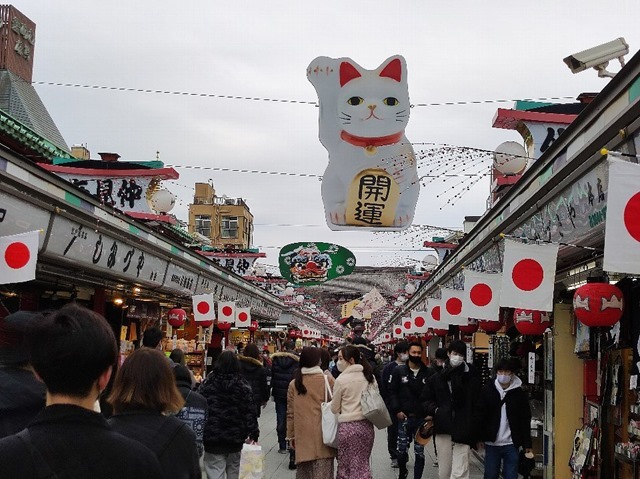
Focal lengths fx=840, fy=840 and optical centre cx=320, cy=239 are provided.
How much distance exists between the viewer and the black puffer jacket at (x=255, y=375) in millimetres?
12641

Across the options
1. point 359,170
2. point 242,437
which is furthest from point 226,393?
point 359,170

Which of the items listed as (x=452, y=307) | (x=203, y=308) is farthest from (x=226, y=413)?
(x=203, y=308)

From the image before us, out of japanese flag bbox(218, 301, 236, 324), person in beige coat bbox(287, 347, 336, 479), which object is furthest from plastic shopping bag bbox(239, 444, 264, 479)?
japanese flag bbox(218, 301, 236, 324)

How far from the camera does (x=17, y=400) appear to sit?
4609mm

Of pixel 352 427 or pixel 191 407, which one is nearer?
pixel 191 407

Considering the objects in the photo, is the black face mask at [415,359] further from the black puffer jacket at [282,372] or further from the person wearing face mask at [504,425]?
the black puffer jacket at [282,372]

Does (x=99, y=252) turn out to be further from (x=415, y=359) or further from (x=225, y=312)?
(x=225, y=312)

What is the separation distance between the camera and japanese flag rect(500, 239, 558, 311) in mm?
7680

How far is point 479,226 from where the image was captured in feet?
43.6

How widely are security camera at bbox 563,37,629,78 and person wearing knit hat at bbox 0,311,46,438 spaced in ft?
20.0

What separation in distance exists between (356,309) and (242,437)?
1551 inches

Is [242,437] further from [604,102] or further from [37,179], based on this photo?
[604,102]

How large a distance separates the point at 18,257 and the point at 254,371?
5329mm

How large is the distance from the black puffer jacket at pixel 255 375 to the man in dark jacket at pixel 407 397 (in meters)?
2.01
